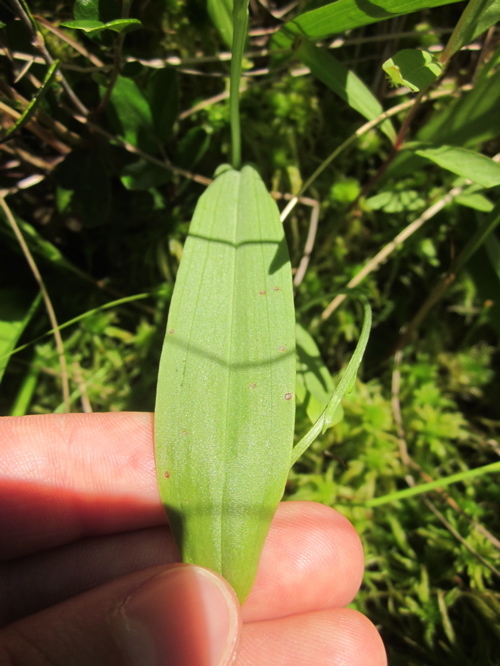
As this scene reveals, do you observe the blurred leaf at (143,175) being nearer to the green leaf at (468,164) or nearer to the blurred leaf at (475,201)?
the green leaf at (468,164)

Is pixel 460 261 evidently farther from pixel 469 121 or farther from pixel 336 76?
pixel 336 76

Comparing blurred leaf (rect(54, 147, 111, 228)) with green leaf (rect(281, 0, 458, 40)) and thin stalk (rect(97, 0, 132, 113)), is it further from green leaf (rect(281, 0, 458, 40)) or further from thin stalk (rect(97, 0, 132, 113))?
green leaf (rect(281, 0, 458, 40))

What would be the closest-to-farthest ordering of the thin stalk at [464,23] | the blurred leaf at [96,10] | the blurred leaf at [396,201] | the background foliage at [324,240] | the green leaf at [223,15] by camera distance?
the thin stalk at [464,23]
the blurred leaf at [96,10]
the green leaf at [223,15]
the background foliage at [324,240]
the blurred leaf at [396,201]

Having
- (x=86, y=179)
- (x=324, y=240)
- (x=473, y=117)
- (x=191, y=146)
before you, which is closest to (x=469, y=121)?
(x=473, y=117)

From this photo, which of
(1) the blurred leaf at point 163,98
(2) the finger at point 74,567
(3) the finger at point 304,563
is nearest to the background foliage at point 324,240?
(1) the blurred leaf at point 163,98

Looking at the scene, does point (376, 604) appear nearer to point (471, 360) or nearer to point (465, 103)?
point (471, 360)

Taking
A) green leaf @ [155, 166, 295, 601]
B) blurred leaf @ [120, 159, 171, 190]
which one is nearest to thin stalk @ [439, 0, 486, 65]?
green leaf @ [155, 166, 295, 601]
